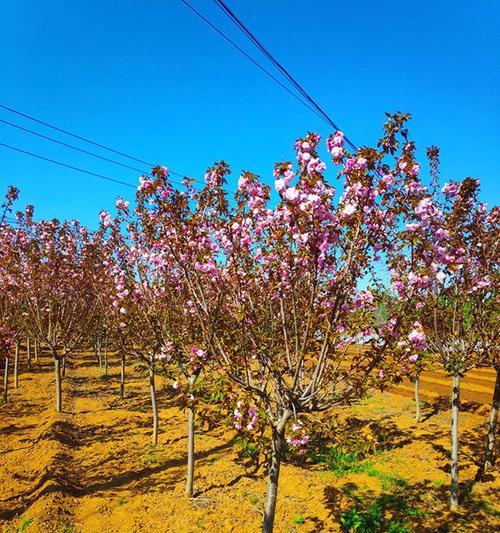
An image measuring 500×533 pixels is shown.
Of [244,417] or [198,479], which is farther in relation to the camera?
[198,479]

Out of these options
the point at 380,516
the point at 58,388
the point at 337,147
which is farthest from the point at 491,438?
the point at 58,388

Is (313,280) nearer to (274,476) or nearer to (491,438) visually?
(274,476)

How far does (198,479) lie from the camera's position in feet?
29.6

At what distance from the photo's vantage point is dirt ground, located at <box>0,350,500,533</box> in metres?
7.20

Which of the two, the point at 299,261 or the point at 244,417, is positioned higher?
the point at 299,261

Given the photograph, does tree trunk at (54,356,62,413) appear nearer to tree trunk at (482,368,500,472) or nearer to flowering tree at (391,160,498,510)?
flowering tree at (391,160,498,510)

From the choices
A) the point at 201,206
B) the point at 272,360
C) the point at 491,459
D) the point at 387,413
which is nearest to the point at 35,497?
the point at 272,360

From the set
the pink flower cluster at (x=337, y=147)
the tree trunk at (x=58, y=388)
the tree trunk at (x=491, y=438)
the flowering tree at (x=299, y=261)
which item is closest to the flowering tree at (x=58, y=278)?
the tree trunk at (x=58, y=388)

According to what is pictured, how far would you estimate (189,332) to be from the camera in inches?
315

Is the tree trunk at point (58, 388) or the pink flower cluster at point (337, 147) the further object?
the tree trunk at point (58, 388)

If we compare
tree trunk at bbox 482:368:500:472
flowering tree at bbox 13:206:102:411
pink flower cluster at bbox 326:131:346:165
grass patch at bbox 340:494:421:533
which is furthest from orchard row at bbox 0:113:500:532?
flowering tree at bbox 13:206:102:411

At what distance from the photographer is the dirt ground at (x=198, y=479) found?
720cm

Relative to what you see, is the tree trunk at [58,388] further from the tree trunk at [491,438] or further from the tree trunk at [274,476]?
the tree trunk at [491,438]

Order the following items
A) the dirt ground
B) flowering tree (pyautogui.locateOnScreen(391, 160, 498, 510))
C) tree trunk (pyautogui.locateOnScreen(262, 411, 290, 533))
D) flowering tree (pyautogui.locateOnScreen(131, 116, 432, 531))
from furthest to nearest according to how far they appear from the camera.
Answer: the dirt ground → flowering tree (pyautogui.locateOnScreen(391, 160, 498, 510)) → tree trunk (pyautogui.locateOnScreen(262, 411, 290, 533)) → flowering tree (pyautogui.locateOnScreen(131, 116, 432, 531))
